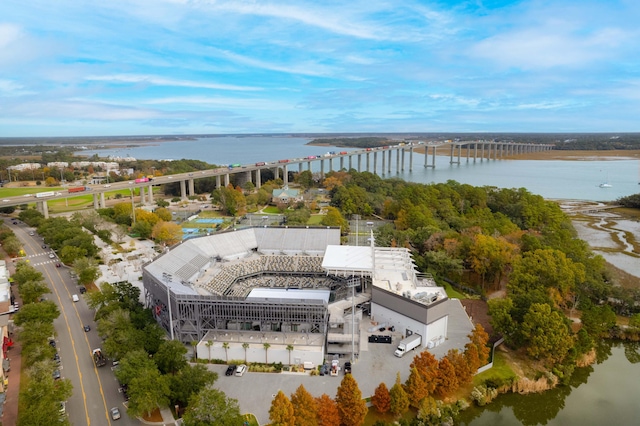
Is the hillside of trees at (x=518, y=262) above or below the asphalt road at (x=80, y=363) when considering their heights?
above

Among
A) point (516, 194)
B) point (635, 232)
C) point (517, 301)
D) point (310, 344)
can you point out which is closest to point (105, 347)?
point (310, 344)

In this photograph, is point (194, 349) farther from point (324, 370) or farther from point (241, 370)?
point (324, 370)

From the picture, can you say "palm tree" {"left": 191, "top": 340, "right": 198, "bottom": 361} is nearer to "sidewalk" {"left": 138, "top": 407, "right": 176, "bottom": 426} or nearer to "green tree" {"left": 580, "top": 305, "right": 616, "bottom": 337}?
"sidewalk" {"left": 138, "top": 407, "right": 176, "bottom": 426}

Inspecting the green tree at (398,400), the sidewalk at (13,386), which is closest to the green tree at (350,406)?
the green tree at (398,400)

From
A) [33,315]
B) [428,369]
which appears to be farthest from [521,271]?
A: [33,315]

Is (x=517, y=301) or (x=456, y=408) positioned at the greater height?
(x=517, y=301)

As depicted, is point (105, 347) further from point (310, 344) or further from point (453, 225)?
point (453, 225)

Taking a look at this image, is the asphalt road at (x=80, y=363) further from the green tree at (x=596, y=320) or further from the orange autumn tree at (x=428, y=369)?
the green tree at (x=596, y=320)
